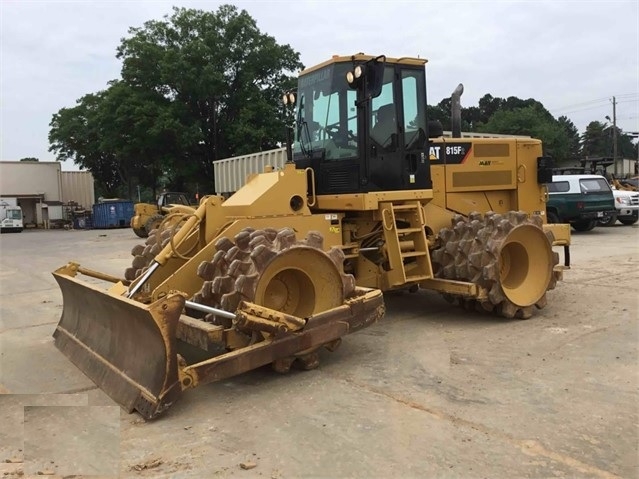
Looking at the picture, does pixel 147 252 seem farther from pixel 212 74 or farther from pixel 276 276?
pixel 212 74

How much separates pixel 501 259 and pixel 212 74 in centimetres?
2696

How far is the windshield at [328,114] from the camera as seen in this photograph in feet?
21.3

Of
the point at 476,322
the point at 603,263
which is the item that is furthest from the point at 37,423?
the point at 603,263

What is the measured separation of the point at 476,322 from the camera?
272 inches

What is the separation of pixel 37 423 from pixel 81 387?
713 mm

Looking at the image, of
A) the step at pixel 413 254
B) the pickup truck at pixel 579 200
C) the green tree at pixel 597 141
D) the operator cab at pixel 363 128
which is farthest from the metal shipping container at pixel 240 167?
the green tree at pixel 597 141

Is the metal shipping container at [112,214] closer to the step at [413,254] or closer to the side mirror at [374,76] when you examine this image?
the step at [413,254]

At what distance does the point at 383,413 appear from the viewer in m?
4.21

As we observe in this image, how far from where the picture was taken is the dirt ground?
3508 mm

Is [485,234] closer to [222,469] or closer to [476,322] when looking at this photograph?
[476,322]

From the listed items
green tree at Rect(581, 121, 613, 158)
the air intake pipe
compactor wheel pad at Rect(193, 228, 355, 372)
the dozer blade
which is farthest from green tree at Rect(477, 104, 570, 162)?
the dozer blade

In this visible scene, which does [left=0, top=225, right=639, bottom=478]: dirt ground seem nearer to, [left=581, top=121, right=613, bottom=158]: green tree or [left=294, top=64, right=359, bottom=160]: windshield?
[left=294, top=64, right=359, bottom=160]: windshield

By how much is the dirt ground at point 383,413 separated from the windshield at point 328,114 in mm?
2148

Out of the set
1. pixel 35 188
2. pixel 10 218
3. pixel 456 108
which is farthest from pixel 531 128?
pixel 456 108
